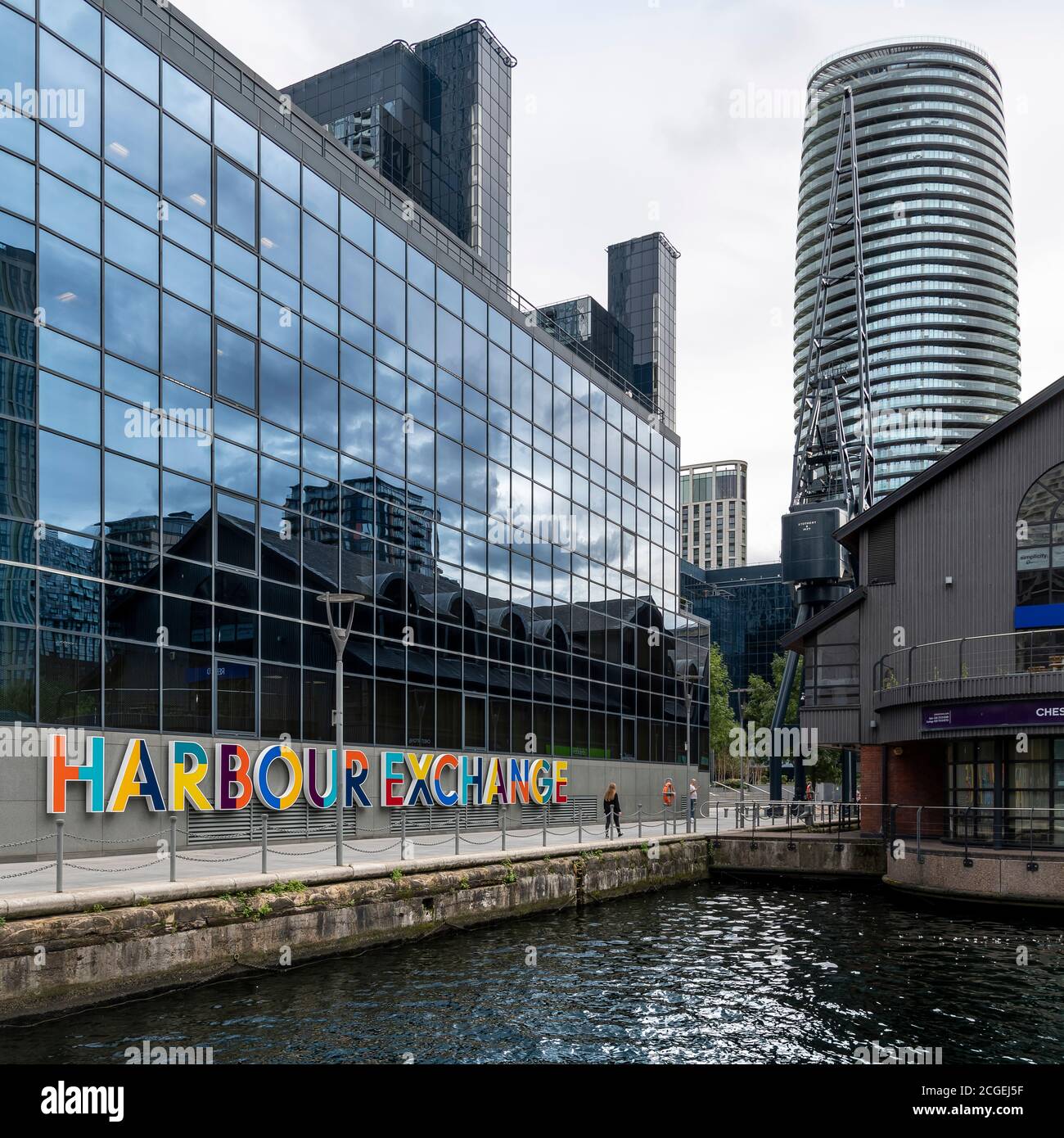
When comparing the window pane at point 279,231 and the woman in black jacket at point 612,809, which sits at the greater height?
the window pane at point 279,231

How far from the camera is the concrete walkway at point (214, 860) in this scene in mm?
18330

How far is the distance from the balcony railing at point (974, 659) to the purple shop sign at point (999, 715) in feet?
2.20

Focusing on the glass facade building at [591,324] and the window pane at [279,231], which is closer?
the window pane at [279,231]

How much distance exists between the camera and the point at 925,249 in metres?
147

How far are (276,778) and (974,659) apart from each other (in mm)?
19150

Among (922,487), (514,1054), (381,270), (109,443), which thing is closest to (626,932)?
(514,1054)

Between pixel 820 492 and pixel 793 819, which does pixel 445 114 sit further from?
pixel 793 819

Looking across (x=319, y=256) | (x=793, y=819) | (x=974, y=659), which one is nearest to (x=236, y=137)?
(x=319, y=256)

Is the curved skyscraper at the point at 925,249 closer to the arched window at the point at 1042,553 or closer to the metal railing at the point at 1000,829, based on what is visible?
the arched window at the point at 1042,553

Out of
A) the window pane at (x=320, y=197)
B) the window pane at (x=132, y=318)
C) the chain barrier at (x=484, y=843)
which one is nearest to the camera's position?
the window pane at (x=132, y=318)

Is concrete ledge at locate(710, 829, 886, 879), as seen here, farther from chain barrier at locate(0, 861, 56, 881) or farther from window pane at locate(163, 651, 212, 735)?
chain barrier at locate(0, 861, 56, 881)

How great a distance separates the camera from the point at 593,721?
47.5 m

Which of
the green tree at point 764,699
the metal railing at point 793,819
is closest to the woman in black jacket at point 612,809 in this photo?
the metal railing at point 793,819

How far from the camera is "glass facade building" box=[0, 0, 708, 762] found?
77.0ft
